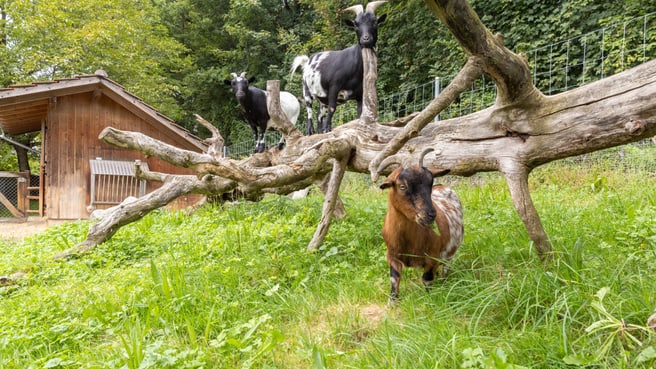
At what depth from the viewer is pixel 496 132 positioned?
3379 millimetres

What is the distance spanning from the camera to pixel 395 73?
16.2 m

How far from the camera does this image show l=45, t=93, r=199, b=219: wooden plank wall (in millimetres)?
11477

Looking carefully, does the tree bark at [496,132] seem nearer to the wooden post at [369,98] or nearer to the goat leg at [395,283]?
the wooden post at [369,98]

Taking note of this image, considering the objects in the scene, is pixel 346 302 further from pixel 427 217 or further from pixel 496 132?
pixel 496 132

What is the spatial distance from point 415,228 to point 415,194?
1.02 feet

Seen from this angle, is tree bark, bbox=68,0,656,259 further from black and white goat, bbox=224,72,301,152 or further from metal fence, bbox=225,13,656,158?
metal fence, bbox=225,13,656,158

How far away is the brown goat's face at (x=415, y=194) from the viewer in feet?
8.45

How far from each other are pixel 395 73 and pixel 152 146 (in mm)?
13598

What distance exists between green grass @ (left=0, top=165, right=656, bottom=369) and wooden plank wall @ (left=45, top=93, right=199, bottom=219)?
7.45m

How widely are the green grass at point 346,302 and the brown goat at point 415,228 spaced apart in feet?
0.60

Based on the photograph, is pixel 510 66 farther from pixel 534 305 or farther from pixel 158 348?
pixel 158 348

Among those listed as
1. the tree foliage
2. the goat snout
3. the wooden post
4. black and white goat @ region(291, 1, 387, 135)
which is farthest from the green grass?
the tree foliage

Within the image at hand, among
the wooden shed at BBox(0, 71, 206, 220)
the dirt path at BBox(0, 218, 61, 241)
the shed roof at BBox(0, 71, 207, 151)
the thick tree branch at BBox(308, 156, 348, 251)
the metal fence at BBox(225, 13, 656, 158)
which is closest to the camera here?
the thick tree branch at BBox(308, 156, 348, 251)

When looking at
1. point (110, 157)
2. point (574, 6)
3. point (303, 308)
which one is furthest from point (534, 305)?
point (110, 157)
